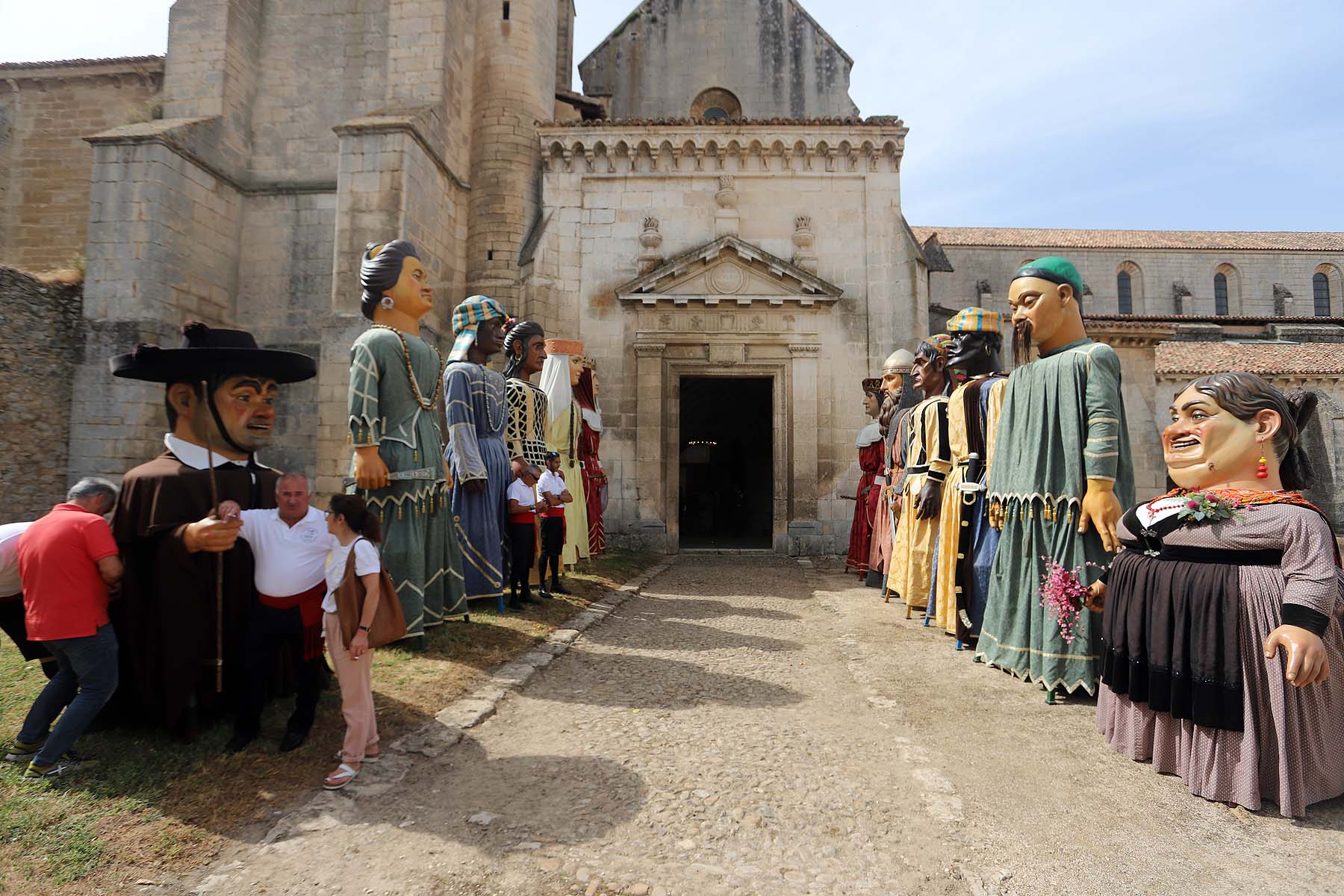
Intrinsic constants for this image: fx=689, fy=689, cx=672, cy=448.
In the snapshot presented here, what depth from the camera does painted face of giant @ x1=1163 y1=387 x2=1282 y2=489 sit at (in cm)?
290

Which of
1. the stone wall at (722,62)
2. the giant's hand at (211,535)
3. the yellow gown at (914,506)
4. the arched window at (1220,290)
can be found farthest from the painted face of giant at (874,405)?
the arched window at (1220,290)

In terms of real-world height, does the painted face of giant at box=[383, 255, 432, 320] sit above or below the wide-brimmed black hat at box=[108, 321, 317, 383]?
above

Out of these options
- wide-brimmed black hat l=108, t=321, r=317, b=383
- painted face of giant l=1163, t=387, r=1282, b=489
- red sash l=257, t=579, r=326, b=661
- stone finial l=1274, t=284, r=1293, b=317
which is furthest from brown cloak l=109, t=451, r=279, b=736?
stone finial l=1274, t=284, r=1293, b=317

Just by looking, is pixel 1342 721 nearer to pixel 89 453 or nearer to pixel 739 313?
pixel 739 313

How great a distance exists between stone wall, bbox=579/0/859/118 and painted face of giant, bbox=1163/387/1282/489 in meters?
16.7

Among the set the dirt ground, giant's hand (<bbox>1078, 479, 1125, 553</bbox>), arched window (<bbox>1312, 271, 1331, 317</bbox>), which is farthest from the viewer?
arched window (<bbox>1312, 271, 1331, 317</bbox>)

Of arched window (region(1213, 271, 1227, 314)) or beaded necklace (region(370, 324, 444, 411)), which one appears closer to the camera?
beaded necklace (region(370, 324, 444, 411))

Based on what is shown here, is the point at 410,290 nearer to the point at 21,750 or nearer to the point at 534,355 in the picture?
the point at 534,355

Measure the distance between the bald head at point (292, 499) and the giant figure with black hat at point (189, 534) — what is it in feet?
0.70

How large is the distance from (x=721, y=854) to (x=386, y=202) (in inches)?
476

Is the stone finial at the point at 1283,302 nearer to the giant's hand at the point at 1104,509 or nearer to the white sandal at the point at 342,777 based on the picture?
the giant's hand at the point at 1104,509

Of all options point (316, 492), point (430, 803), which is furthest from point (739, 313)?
point (430, 803)

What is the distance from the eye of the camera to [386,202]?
11828 millimetres

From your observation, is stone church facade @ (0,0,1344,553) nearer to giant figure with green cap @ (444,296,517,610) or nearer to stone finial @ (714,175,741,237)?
stone finial @ (714,175,741,237)
